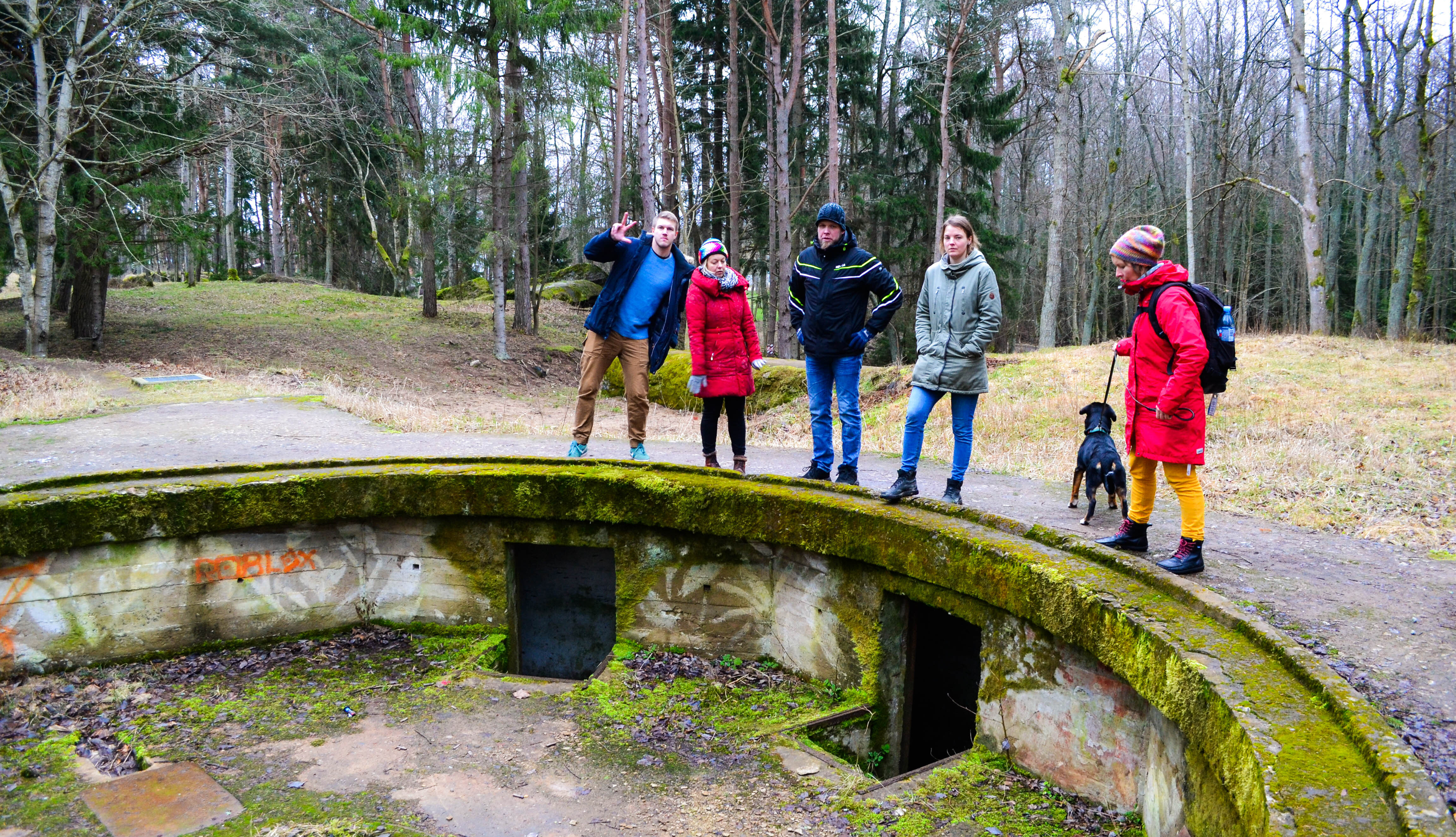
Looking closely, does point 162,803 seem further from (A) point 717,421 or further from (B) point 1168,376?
(B) point 1168,376

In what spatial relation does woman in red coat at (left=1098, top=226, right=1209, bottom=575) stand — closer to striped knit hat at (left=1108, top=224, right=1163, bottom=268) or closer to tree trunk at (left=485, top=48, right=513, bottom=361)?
striped knit hat at (left=1108, top=224, right=1163, bottom=268)

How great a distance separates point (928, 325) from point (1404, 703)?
10.4 ft

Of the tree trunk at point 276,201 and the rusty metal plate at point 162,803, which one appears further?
the tree trunk at point 276,201

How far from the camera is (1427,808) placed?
2.33 m

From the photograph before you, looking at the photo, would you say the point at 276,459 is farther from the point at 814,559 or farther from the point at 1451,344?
the point at 1451,344

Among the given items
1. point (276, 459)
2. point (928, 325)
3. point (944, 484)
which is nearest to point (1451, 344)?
point (944, 484)

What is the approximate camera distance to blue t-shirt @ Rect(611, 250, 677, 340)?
262 inches

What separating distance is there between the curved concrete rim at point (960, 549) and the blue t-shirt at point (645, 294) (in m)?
1.10

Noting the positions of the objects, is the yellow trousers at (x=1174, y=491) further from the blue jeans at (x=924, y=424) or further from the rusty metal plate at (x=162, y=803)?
the rusty metal plate at (x=162, y=803)

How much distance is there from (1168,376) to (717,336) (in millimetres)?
3108

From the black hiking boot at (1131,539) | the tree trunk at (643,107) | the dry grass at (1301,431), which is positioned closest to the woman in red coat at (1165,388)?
the black hiking boot at (1131,539)

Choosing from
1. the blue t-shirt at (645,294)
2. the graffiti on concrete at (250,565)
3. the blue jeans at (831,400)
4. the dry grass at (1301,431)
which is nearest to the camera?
the graffiti on concrete at (250,565)

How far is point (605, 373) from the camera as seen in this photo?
674 centimetres

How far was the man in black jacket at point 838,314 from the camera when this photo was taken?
19.0 feet
